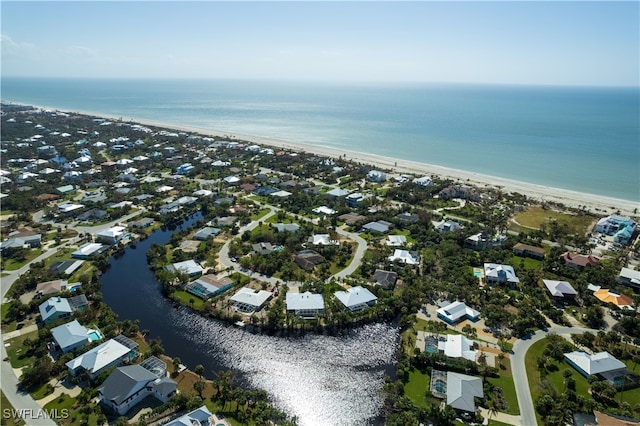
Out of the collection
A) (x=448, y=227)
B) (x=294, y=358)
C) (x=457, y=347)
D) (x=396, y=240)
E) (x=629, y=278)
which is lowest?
(x=294, y=358)

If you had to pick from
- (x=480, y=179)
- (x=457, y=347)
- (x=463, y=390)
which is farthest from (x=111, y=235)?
(x=480, y=179)

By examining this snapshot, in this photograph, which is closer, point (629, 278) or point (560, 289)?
point (560, 289)

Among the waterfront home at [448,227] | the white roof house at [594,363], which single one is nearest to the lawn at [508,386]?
the white roof house at [594,363]

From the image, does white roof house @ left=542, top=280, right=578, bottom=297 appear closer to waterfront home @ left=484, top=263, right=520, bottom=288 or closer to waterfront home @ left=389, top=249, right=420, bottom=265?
waterfront home @ left=484, top=263, right=520, bottom=288

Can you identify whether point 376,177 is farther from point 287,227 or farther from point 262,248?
point 262,248

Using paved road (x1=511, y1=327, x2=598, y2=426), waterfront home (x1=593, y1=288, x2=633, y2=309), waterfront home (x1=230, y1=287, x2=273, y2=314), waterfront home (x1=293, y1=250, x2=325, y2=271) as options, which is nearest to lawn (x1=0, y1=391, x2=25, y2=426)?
waterfront home (x1=230, y1=287, x2=273, y2=314)

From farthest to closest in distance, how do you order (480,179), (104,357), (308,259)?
(480,179) < (308,259) < (104,357)

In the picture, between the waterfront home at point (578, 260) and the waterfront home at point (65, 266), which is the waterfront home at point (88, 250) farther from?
the waterfront home at point (578, 260)

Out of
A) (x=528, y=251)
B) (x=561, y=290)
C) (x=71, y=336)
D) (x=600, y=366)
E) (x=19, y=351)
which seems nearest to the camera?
(x=600, y=366)
